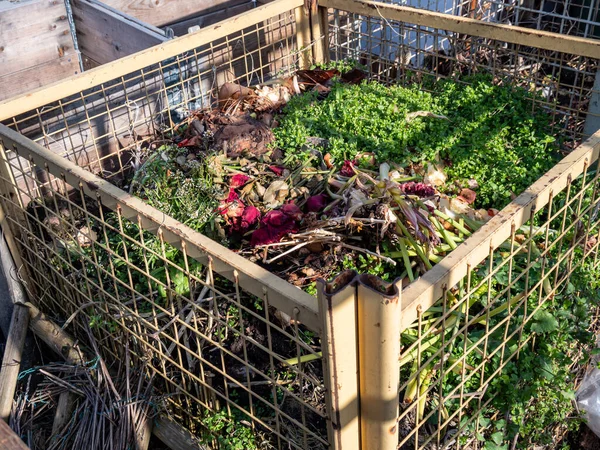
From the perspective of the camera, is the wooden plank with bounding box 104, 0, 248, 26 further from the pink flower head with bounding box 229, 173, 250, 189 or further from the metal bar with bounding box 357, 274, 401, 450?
the metal bar with bounding box 357, 274, 401, 450

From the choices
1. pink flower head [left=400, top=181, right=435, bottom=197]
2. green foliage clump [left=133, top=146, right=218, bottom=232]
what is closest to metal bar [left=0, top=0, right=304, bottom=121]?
green foliage clump [left=133, top=146, right=218, bottom=232]

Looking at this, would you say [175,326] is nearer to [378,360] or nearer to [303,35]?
[378,360]

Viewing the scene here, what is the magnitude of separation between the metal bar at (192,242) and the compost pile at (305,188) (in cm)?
72

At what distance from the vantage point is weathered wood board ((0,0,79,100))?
401 centimetres

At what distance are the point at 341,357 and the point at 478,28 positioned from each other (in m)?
2.41

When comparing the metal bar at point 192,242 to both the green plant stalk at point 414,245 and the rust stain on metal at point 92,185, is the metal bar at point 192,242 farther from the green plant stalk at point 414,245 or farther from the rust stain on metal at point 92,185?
the green plant stalk at point 414,245

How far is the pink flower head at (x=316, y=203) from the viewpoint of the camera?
3.22 m

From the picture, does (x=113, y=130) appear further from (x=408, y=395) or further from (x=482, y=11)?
(x=482, y=11)

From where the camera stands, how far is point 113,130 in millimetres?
3561

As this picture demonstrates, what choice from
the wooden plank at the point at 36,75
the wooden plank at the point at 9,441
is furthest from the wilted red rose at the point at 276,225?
the wooden plank at the point at 36,75

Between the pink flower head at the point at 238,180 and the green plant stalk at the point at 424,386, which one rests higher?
the pink flower head at the point at 238,180

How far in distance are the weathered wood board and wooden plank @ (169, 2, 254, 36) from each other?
34.4 inches

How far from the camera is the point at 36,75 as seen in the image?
13.8ft

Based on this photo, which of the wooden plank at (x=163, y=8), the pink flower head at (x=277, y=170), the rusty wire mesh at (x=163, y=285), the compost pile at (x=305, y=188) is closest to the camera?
the rusty wire mesh at (x=163, y=285)
